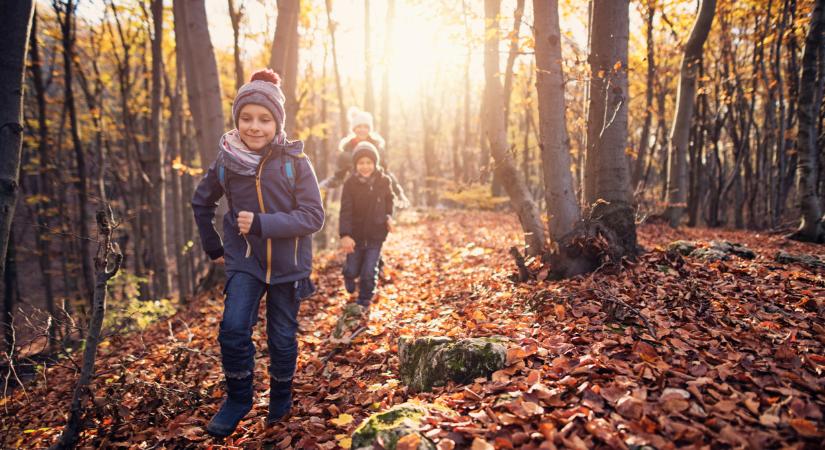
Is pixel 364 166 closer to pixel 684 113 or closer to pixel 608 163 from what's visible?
pixel 608 163

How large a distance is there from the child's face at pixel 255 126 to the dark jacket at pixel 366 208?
229 centimetres

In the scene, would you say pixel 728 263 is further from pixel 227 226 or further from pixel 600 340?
pixel 227 226

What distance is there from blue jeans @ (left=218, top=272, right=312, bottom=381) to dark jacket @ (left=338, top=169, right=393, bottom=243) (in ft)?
7.20

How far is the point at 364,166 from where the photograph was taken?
5086mm

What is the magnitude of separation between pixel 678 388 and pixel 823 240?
283 inches

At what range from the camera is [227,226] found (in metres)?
2.79

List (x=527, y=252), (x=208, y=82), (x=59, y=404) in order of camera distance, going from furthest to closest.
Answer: (x=208, y=82) < (x=527, y=252) < (x=59, y=404)

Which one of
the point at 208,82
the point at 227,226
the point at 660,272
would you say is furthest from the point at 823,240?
the point at 208,82

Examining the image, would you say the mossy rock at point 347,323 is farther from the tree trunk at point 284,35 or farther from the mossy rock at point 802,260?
the mossy rock at point 802,260

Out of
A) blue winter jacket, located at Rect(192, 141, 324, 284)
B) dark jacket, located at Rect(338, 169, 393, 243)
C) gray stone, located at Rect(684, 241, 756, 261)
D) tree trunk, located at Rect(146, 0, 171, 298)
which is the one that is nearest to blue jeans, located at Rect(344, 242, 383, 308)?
dark jacket, located at Rect(338, 169, 393, 243)

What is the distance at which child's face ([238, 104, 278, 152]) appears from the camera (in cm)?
277

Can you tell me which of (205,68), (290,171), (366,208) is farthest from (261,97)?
(205,68)

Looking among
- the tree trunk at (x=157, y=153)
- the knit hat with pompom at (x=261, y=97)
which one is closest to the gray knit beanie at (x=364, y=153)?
the knit hat with pompom at (x=261, y=97)

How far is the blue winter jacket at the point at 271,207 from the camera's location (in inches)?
107
